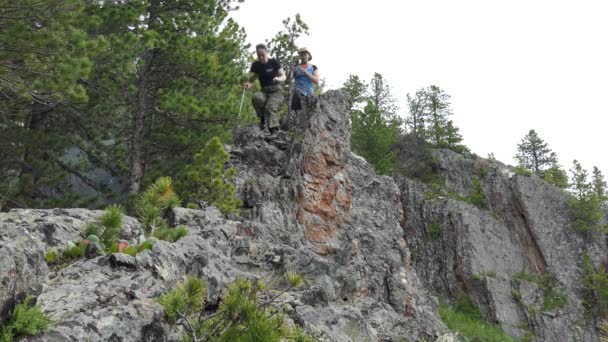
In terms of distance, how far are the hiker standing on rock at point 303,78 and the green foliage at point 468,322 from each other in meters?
9.94

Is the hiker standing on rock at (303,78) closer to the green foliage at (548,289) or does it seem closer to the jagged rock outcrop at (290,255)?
the jagged rock outcrop at (290,255)

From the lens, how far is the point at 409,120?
52.6 meters

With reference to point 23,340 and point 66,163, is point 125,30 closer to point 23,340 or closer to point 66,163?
point 66,163

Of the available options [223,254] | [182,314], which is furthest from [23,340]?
[223,254]

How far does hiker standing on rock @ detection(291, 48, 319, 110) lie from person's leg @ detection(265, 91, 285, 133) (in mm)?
919

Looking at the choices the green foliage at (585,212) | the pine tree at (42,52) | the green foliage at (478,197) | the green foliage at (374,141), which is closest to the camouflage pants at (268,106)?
the pine tree at (42,52)

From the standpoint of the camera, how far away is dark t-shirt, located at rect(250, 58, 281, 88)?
45.1 ft

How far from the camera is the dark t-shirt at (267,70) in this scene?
542 inches

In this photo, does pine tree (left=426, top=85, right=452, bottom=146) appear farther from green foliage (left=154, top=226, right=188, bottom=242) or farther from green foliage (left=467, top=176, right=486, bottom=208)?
green foliage (left=154, top=226, right=188, bottom=242)

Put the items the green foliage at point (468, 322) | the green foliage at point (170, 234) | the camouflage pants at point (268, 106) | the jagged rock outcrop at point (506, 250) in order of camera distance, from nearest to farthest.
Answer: the green foliage at point (170, 234) < the camouflage pants at point (268, 106) < the green foliage at point (468, 322) < the jagged rock outcrop at point (506, 250)

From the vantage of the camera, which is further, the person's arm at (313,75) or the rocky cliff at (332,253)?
the person's arm at (313,75)

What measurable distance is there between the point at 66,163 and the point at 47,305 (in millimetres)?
11726

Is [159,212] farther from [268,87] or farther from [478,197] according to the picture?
[478,197]

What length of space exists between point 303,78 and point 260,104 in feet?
5.08
